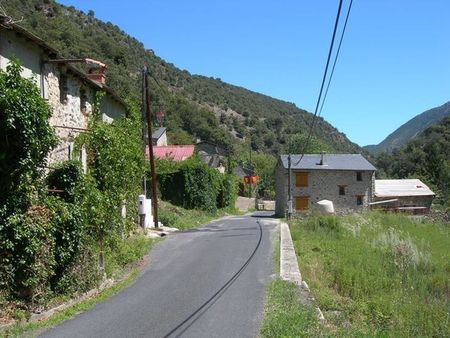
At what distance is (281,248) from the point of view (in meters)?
21.8

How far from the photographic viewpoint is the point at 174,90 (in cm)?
13738

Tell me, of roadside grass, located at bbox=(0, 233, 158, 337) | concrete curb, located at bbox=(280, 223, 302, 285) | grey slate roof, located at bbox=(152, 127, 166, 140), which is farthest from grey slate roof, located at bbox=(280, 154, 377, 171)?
roadside grass, located at bbox=(0, 233, 158, 337)

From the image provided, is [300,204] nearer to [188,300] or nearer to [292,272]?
[292,272]

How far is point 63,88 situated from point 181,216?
22.3 m

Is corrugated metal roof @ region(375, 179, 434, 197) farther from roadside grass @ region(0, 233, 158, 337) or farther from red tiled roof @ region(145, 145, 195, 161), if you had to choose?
roadside grass @ region(0, 233, 158, 337)

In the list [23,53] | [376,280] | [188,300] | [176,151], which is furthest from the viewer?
[176,151]

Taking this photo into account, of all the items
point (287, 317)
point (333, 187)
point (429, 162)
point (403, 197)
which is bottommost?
point (403, 197)

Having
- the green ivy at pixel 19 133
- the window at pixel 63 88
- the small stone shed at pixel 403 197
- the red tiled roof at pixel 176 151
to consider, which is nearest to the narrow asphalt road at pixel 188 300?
the green ivy at pixel 19 133

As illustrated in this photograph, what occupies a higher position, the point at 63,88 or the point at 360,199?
the point at 63,88

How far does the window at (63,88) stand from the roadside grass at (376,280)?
29.3 feet

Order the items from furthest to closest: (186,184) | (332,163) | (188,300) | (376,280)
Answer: (332,163)
(186,184)
(376,280)
(188,300)

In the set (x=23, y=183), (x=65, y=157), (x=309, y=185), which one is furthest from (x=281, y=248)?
(x=309, y=185)

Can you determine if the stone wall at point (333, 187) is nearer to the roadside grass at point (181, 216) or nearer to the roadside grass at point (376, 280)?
the roadside grass at point (181, 216)

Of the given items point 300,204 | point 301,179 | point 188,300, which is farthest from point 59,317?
point 301,179
